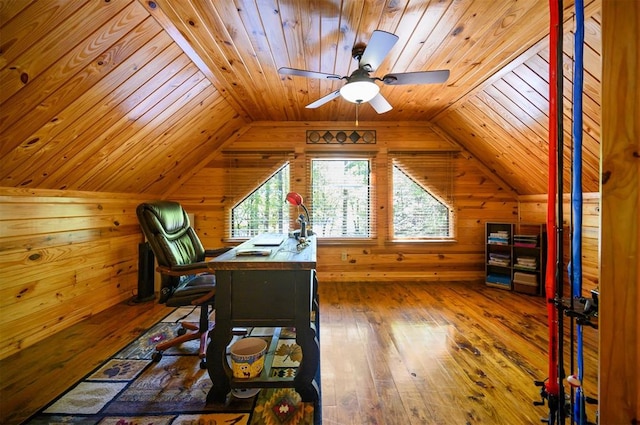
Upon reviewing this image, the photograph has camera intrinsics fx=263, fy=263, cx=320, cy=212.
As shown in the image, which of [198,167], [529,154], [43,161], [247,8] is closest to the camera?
[247,8]

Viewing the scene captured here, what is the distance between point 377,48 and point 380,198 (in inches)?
94.9

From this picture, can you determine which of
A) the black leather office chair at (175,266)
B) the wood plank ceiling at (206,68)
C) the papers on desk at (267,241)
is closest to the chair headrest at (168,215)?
the black leather office chair at (175,266)

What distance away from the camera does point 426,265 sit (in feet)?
12.7

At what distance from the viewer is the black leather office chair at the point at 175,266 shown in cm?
173

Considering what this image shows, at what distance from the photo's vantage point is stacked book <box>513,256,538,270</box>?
3.28m

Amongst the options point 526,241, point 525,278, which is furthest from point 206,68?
point 525,278

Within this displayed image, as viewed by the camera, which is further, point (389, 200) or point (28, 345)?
point (389, 200)

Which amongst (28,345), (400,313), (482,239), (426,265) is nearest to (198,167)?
(28,345)

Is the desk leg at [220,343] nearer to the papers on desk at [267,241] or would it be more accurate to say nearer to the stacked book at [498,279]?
the papers on desk at [267,241]

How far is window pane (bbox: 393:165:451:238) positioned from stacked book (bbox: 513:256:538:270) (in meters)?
0.89

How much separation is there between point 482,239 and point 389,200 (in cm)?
149

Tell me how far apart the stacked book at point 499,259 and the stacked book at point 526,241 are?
0.75 ft

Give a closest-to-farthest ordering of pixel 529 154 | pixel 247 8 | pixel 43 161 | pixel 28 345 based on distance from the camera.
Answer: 1. pixel 247 8
2. pixel 43 161
3. pixel 28 345
4. pixel 529 154

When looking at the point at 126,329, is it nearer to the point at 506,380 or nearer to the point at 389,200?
the point at 506,380
